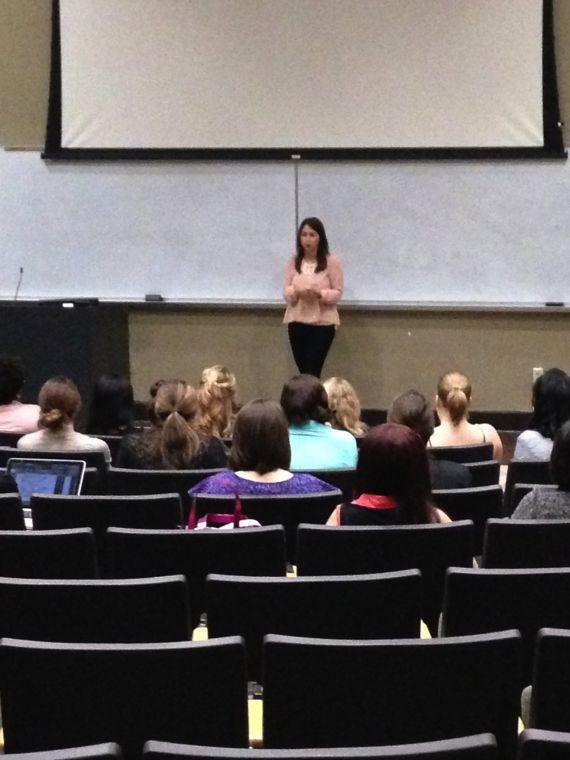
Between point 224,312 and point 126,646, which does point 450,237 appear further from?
point 126,646

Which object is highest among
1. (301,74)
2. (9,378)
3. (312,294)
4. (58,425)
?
(301,74)

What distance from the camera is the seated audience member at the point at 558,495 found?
315 centimetres

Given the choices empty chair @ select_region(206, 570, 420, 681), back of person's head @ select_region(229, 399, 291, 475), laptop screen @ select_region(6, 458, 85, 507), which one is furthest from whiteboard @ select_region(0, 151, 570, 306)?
empty chair @ select_region(206, 570, 420, 681)

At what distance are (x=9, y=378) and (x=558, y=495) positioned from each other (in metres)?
2.98

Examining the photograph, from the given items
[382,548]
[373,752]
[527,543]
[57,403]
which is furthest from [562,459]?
[57,403]

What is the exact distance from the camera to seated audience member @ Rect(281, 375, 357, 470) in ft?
14.2

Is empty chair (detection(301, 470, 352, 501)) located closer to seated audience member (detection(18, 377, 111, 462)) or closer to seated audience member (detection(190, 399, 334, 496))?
seated audience member (detection(190, 399, 334, 496))

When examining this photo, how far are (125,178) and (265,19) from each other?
4.93ft

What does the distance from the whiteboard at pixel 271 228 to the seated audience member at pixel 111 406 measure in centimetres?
269

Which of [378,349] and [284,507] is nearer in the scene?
[284,507]

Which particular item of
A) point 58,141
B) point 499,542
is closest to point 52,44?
point 58,141

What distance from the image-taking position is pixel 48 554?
9.68 ft

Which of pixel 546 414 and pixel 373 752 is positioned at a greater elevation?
pixel 546 414

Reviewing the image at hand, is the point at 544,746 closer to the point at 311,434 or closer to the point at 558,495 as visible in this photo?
the point at 558,495
